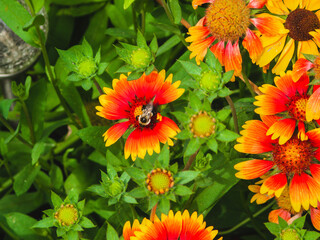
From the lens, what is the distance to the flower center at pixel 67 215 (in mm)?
936

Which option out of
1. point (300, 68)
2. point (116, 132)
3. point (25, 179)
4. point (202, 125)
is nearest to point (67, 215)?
point (116, 132)

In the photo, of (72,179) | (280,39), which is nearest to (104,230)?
(72,179)

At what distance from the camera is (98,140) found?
114 centimetres

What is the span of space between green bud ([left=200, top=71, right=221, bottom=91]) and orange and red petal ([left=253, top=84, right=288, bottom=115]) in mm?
112

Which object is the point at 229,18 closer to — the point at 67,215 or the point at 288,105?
the point at 288,105

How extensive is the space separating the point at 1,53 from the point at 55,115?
0.25 metres

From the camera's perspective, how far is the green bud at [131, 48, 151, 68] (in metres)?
0.96

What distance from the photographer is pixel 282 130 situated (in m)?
0.95

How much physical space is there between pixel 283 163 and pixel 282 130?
8 cm

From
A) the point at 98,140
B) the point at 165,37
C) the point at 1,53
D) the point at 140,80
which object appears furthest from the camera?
the point at 165,37

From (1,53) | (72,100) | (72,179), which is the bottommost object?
(72,179)

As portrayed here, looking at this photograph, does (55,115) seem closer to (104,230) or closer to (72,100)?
(72,100)

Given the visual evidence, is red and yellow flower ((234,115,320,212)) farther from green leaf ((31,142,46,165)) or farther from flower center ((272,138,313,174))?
green leaf ((31,142,46,165))

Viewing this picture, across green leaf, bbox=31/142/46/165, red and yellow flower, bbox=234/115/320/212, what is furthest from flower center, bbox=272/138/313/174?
green leaf, bbox=31/142/46/165
